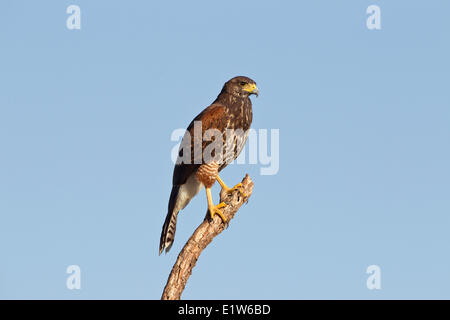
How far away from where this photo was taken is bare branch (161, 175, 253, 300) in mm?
8195

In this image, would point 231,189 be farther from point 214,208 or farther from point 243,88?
point 243,88

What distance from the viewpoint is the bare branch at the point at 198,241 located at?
26.9 feet

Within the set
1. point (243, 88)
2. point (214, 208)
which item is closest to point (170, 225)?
point (214, 208)

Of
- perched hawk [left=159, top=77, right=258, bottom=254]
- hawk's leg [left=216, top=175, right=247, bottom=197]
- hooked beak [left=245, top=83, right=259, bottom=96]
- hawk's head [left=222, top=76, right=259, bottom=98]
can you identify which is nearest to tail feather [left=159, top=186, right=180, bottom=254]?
perched hawk [left=159, top=77, right=258, bottom=254]

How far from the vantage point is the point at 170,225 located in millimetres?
9828

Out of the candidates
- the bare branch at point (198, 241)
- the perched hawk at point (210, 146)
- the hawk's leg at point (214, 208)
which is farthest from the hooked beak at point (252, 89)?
the hawk's leg at point (214, 208)

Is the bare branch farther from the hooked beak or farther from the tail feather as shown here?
the hooked beak

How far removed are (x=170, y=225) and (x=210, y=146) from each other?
1.58 meters

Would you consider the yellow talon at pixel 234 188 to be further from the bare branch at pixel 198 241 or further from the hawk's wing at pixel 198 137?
the hawk's wing at pixel 198 137

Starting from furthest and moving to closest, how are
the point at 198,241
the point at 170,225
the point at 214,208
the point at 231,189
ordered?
the point at 170,225 < the point at 231,189 < the point at 214,208 < the point at 198,241

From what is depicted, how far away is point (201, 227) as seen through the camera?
8.98 metres

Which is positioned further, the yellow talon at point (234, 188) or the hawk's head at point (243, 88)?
the hawk's head at point (243, 88)
